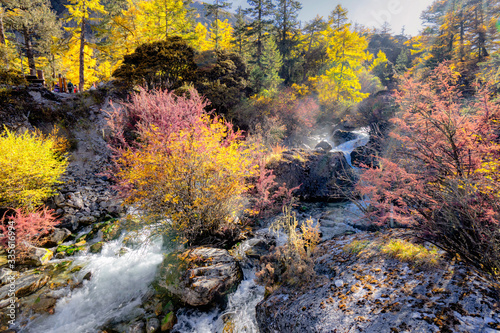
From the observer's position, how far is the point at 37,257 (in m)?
5.76

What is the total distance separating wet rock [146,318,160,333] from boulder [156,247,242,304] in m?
0.60

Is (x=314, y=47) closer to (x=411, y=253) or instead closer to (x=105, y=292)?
(x=411, y=253)

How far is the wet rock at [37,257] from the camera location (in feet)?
18.6

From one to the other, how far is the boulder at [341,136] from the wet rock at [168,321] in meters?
17.0

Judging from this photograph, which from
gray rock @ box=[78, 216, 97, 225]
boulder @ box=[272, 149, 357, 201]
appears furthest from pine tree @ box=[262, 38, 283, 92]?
gray rock @ box=[78, 216, 97, 225]

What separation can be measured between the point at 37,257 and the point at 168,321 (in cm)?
482

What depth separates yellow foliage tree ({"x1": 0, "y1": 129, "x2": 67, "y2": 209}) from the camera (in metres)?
6.70

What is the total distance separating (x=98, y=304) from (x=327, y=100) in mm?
21951

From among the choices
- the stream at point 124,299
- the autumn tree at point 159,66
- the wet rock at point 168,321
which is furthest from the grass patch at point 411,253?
the autumn tree at point 159,66

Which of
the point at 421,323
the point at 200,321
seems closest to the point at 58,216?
the point at 200,321

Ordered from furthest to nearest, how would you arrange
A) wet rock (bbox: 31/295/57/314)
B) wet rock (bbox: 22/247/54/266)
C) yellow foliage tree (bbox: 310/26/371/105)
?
yellow foliage tree (bbox: 310/26/371/105)
wet rock (bbox: 22/247/54/266)
wet rock (bbox: 31/295/57/314)

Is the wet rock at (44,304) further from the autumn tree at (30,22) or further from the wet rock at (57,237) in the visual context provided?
the autumn tree at (30,22)

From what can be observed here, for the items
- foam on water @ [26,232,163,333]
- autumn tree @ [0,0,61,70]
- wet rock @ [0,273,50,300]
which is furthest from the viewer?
autumn tree @ [0,0,61,70]

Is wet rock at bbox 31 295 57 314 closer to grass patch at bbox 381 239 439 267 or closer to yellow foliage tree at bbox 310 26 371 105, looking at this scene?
grass patch at bbox 381 239 439 267
